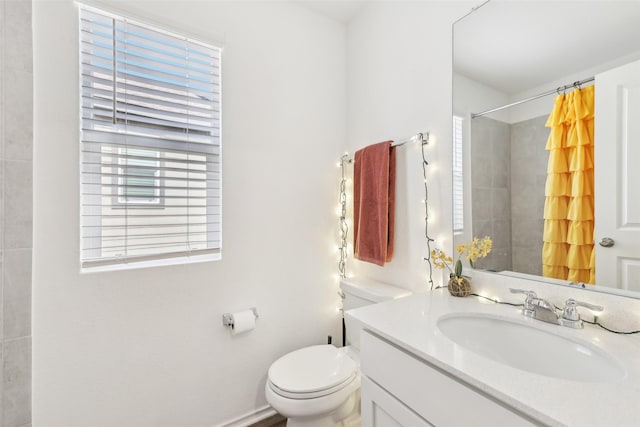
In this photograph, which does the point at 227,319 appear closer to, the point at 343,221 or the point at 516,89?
the point at 343,221

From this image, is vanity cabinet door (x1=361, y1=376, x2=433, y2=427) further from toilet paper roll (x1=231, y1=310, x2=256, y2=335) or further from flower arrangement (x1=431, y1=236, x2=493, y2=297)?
toilet paper roll (x1=231, y1=310, x2=256, y2=335)

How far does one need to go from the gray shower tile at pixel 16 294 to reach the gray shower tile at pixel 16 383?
5 centimetres

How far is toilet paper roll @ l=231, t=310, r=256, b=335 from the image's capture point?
1.43 m

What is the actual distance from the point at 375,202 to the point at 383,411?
0.98m

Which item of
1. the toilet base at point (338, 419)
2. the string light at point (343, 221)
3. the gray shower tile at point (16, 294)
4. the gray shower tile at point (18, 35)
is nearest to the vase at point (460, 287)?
the toilet base at point (338, 419)

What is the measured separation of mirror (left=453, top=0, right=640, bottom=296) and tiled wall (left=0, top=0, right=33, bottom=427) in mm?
1770

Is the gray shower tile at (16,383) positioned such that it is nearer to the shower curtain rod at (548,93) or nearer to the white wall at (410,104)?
the white wall at (410,104)

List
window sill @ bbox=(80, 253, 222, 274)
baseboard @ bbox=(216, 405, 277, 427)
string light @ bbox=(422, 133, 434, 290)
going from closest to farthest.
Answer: window sill @ bbox=(80, 253, 222, 274)
string light @ bbox=(422, 133, 434, 290)
baseboard @ bbox=(216, 405, 277, 427)

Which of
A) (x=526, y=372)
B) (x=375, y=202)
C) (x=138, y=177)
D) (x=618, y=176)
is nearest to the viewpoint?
(x=526, y=372)

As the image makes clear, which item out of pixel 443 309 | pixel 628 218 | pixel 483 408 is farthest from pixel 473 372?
pixel 628 218

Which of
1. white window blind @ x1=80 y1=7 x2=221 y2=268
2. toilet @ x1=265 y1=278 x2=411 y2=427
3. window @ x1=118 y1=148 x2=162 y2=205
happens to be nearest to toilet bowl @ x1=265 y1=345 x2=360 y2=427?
toilet @ x1=265 y1=278 x2=411 y2=427

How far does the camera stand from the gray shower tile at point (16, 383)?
103 centimetres

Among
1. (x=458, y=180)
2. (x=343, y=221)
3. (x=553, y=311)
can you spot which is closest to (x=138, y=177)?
(x=343, y=221)

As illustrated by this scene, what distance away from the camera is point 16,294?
104 cm
